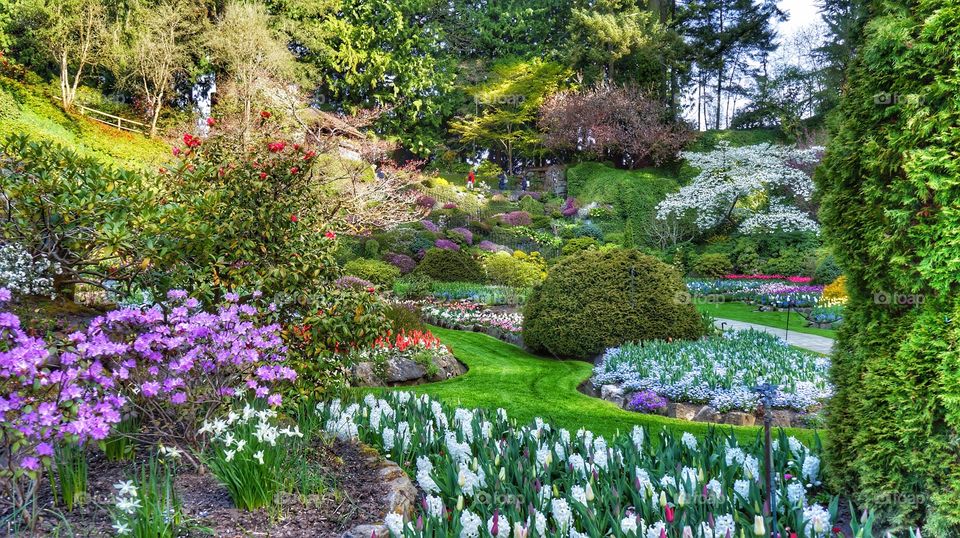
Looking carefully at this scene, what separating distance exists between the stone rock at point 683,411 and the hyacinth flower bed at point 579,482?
2216 millimetres

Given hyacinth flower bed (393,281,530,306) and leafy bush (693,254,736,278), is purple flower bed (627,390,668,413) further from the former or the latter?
leafy bush (693,254,736,278)

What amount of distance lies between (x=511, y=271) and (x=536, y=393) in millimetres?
10803

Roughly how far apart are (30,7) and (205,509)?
2295cm

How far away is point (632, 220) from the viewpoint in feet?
81.7

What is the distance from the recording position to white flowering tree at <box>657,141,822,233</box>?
21172 mm

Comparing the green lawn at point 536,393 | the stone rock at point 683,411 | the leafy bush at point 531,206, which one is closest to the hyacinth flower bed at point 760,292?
the green lawn at point 536,393

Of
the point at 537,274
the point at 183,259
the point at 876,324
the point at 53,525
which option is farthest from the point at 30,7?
the point at 876,324

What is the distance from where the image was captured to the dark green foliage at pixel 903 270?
2363mm

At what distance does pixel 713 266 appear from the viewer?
1964cm

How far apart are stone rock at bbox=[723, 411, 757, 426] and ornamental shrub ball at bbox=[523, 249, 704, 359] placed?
7.83ft

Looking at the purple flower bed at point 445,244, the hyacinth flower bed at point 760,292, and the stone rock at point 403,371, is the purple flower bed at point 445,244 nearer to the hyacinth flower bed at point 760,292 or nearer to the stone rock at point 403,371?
the hyacinth flower bed at point 760,292

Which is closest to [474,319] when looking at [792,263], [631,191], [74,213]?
[74,213]

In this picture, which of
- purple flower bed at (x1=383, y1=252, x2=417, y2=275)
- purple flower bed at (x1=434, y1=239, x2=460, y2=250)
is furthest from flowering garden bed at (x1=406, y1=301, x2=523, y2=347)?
purple flower bed at (x1=434, y1=239, x2=460, y2=250)

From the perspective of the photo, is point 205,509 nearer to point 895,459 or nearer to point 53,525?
point 53,525
